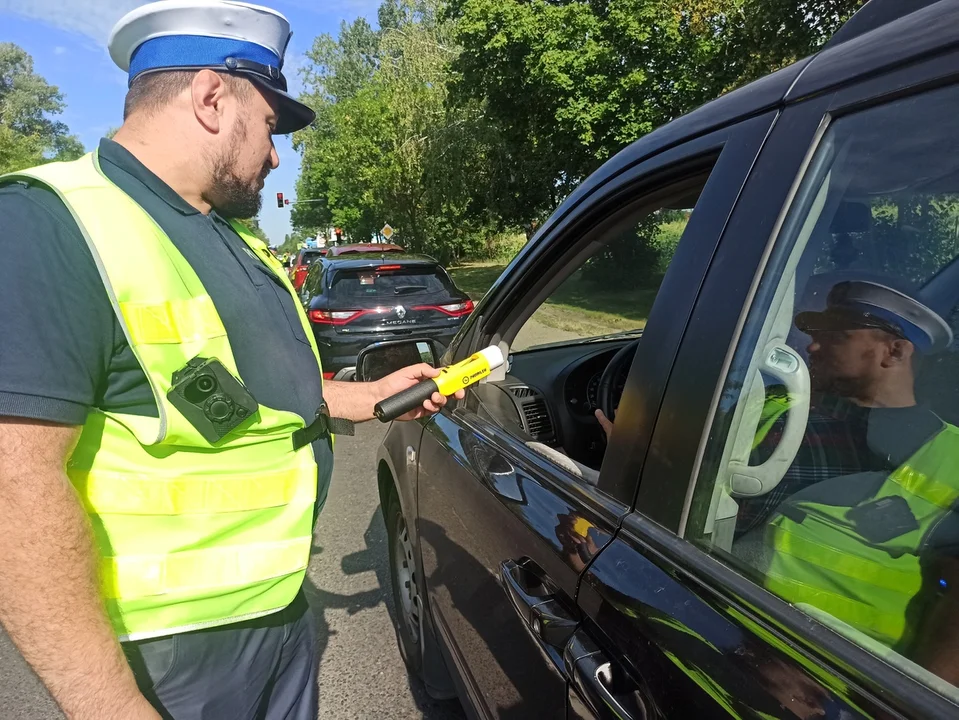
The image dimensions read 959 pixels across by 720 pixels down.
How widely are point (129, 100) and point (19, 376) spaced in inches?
26.5

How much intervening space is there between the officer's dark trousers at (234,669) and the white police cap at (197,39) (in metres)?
1.16

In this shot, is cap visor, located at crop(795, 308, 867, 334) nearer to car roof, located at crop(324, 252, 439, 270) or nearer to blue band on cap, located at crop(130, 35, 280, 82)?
blue band on cap, located at crop(130, 35, 280, 82)

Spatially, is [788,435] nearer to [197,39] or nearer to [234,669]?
[234,669]

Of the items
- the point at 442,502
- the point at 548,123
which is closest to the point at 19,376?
the point at 442,502

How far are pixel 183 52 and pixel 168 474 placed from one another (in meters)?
0.84

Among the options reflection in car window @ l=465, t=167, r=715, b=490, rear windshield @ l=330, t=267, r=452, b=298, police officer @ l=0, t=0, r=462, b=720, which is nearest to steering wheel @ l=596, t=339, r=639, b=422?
reflection in car window @ l=465, t=167, r=715, b=490

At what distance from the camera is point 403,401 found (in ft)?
5.17

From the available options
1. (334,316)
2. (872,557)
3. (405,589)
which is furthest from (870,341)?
(334,316)

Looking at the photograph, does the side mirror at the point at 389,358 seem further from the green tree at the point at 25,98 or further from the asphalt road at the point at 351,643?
the green tree at the point at 25,98

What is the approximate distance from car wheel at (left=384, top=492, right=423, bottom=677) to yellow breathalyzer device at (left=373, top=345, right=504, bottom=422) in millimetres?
964

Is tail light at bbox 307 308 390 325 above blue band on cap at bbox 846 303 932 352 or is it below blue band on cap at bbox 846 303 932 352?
below

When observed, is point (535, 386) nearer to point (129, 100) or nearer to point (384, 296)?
point (129, 100)

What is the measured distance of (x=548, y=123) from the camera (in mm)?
16266

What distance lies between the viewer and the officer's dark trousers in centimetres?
130
